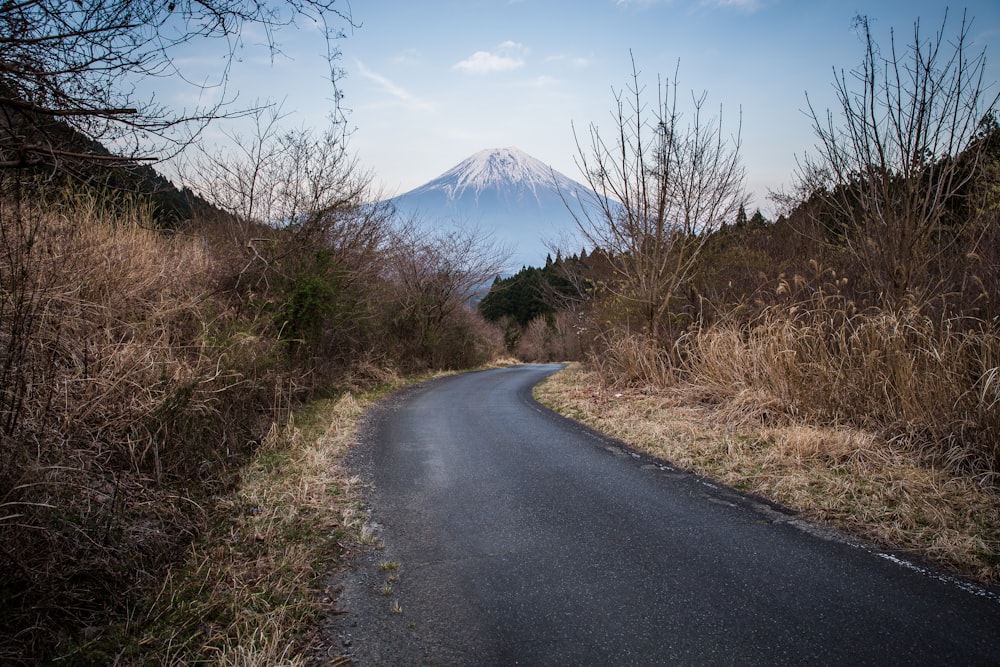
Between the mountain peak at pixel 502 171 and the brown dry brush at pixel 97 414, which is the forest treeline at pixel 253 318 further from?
the mountain peak at pixel 502 171

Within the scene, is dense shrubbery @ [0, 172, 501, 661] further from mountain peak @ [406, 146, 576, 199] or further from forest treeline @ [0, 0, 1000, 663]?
mountain peak @ [406, 146, 576, 199]

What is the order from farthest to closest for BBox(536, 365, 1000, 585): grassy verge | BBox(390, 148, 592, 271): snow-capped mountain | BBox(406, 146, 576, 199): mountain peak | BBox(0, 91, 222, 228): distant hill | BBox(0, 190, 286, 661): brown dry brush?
BBox(406, 146, 576, 199): mountain peak < BBox(390, 148, 592, 271): snow-capped mountain < BBox(536, 365, 1000, 585): grassy verge < BBox(0, 190, 286, 661): brown dry brush < BBox(0, 91, 222, 228): distant hill

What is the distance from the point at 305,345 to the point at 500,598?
27.3 ft

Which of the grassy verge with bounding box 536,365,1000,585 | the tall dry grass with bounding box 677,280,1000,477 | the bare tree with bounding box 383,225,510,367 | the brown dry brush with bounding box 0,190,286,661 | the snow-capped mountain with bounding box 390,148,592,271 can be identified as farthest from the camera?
the snow-capped mountain with bounding box 390,148,592,271

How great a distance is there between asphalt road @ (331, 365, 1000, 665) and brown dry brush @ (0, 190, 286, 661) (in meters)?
1.30

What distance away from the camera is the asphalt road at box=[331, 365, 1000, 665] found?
2.29m

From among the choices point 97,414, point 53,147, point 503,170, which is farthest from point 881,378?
point 503,170

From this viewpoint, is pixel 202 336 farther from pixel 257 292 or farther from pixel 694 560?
pixel 694 560

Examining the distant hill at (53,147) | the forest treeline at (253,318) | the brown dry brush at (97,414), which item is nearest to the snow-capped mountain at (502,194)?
the forest treeline at (253,318)

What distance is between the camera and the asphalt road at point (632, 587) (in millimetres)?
2291

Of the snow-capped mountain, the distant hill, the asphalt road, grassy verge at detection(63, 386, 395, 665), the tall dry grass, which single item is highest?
the snow-capped mountain

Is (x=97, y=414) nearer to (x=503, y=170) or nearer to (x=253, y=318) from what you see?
(x=253, y=318)

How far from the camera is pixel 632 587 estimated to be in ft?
9.27

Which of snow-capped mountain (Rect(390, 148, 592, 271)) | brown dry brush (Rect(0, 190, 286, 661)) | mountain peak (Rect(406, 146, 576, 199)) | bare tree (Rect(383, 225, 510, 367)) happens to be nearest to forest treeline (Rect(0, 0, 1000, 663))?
brown dry brush (Rect(0, 190, 286, 661))
